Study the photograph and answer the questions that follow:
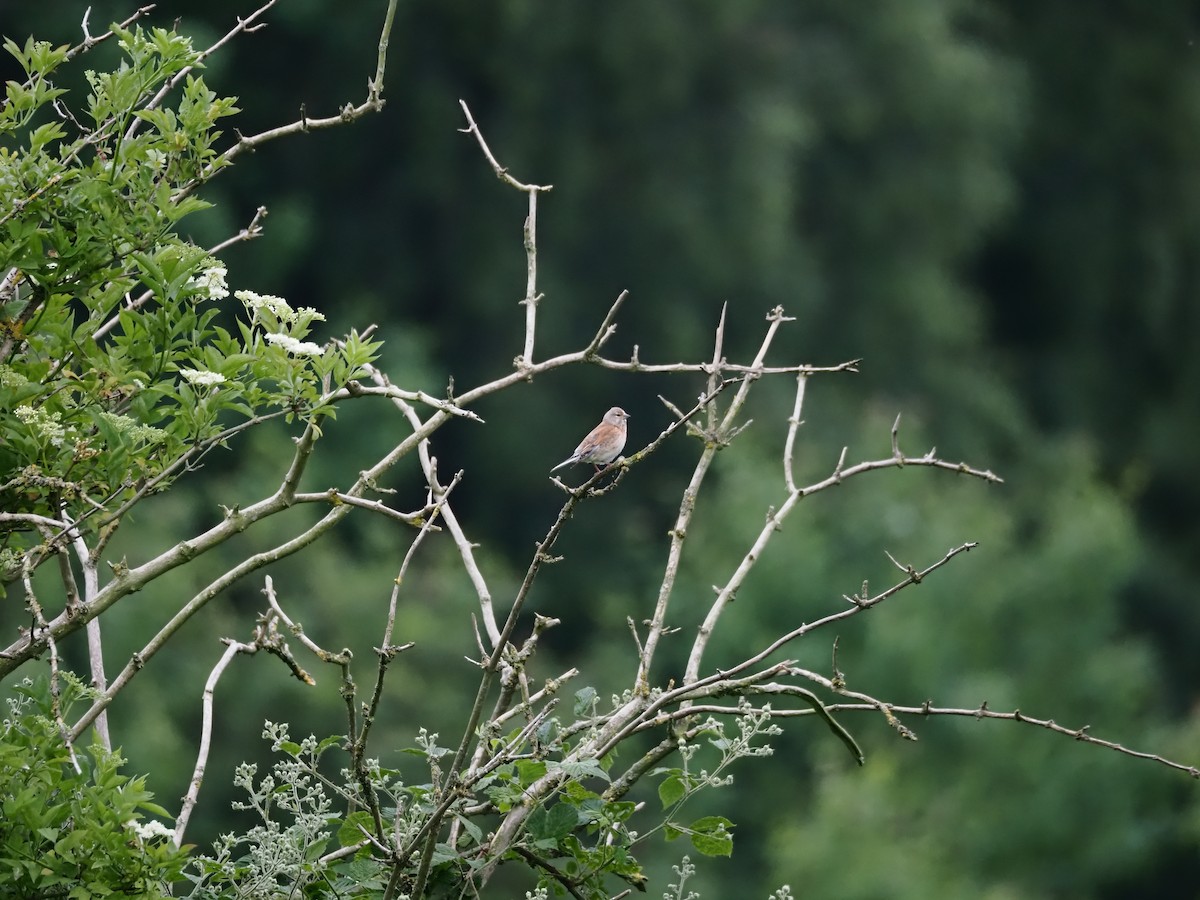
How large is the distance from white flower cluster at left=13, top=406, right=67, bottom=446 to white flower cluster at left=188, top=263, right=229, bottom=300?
382 mm

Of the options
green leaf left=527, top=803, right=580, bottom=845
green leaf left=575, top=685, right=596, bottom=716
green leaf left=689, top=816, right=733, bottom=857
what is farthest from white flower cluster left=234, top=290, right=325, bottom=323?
green leaf left=689, top=816, right=733, bottom=857

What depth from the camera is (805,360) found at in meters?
28.3

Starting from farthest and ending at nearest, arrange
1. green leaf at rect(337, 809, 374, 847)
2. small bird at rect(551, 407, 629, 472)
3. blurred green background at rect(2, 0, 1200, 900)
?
blurred green background at rect(2, 0, 1200, 900) → small bird at rect(551, 407, 629, 472) → green leaf at rect(337, 809, 374, 847)

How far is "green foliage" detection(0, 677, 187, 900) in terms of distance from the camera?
3.34 metres

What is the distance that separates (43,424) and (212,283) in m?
0.44

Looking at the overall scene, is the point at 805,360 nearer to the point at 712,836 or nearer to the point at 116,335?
the point at 712,836

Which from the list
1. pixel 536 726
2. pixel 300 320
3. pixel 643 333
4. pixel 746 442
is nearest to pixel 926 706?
pixel 536 726

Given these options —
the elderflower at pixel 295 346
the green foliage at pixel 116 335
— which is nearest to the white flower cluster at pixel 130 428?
the green foliage at pixel 116 335

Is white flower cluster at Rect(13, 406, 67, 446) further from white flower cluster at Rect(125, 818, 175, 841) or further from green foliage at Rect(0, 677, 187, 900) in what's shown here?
white flower cluster at Rect(125, 818, 175, 841)

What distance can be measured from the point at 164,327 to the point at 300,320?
0.27 metres

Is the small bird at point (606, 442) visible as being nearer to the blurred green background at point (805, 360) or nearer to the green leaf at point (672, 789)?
the green leaf at point (672, 789)

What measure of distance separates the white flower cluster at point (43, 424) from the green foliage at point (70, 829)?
0.50 metres

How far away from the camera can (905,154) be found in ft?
108

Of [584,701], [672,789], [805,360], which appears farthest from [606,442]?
[805,360]
